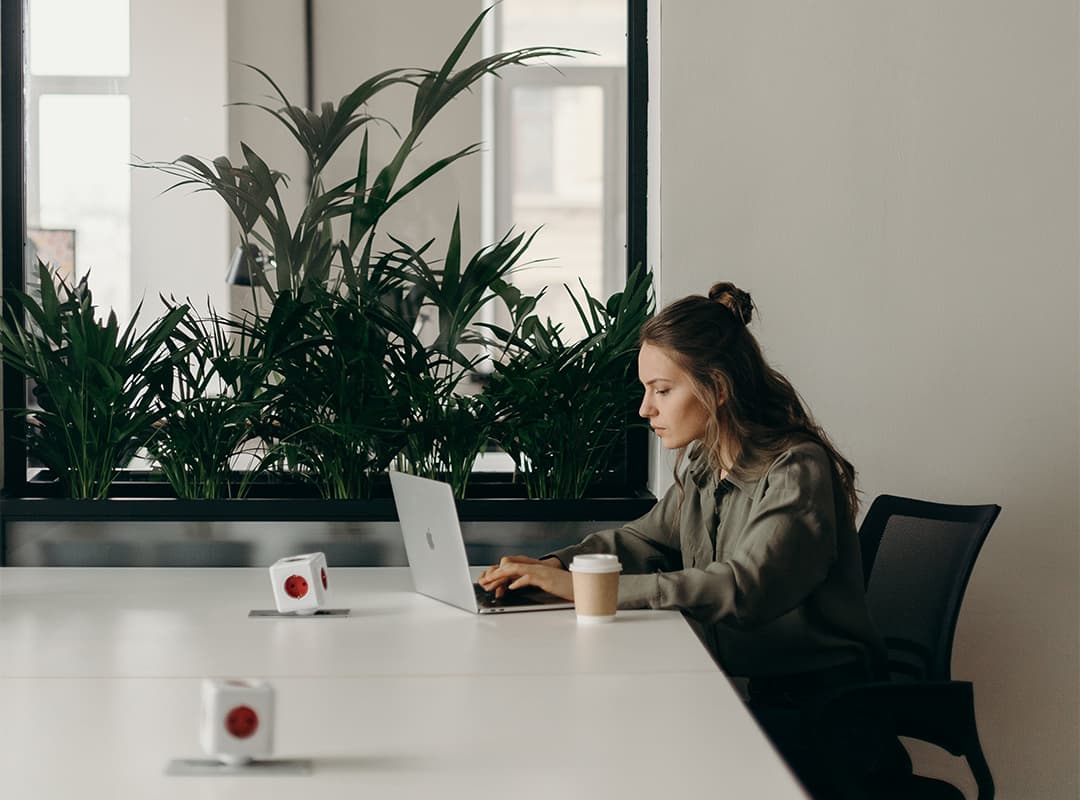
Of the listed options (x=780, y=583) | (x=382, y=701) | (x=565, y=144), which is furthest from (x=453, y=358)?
(x=382, y=701)

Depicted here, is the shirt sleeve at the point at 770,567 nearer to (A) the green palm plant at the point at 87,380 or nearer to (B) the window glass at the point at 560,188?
(B) the window glass at the point at 560,188

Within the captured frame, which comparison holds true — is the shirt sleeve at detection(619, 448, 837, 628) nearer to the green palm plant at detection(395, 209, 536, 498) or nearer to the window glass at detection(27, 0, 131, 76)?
the green palm plant at detection(395, 209, 536, 498)

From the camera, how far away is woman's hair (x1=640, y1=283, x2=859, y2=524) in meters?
2.30

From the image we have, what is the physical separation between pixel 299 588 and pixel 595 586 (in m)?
0.54

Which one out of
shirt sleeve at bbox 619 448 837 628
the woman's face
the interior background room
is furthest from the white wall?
shirt sleeve at bbox 619 448 837 628

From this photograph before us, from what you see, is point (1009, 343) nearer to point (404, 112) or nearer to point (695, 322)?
point (695, 322)

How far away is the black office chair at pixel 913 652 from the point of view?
6.29 ft

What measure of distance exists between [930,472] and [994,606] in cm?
39

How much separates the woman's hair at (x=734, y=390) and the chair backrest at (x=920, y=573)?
171 millimetres

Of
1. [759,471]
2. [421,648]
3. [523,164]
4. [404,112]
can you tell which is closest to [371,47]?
[404,112]

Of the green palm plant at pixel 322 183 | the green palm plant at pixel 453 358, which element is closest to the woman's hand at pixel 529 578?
the green palm plant at pixel 453 358

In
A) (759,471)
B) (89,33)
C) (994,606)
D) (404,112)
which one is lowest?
(994,606)

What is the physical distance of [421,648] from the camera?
1919 millimetres

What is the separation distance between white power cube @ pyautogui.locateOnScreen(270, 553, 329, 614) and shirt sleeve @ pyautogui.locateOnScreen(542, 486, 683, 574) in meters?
0.56
